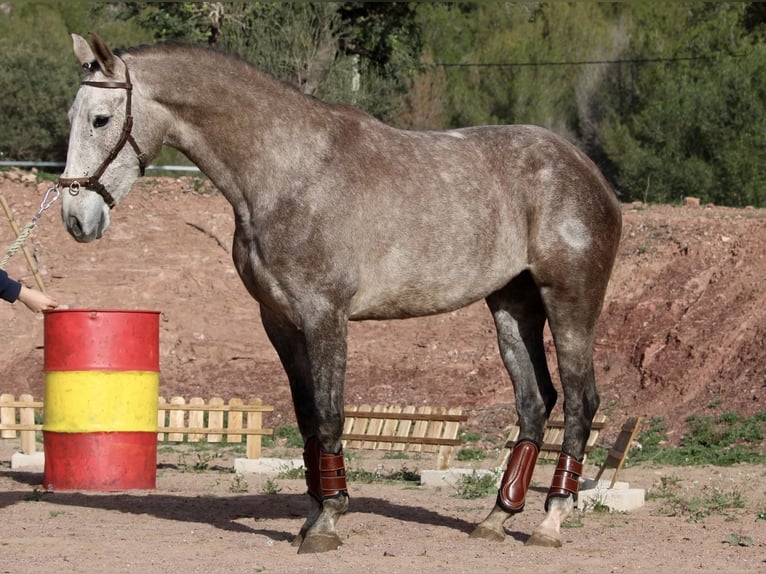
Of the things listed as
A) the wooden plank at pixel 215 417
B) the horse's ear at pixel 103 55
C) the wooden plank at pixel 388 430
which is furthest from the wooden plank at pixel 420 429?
the horse's ear at pixel 103 55

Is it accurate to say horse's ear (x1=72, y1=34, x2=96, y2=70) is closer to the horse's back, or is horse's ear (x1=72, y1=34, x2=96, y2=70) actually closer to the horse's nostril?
the horse's nostril

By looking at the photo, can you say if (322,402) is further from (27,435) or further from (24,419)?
(24,419)

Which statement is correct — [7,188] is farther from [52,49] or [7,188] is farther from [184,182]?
[52,49]

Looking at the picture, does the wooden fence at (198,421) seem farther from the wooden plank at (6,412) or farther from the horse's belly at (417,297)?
the horse's belly at (417,297)

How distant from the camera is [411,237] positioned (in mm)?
7125

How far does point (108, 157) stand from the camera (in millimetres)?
6699

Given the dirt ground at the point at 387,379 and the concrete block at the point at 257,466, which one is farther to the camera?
the concrete block at the point at 257,466

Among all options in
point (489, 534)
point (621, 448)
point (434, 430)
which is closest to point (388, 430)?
point (434, 430)

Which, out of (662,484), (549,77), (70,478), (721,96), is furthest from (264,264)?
(549,77)

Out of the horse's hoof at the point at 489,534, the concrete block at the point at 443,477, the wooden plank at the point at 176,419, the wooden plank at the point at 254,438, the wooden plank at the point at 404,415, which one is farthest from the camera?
the wooden plank at the point at 176,419

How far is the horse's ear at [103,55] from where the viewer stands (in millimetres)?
6492

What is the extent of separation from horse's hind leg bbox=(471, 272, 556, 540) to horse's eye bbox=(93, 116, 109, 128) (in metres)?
2.87

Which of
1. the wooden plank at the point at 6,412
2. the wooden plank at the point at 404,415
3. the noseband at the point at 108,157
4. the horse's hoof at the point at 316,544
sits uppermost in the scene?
the noseband at the point at 108,157

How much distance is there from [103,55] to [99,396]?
352cm
